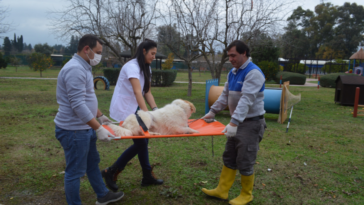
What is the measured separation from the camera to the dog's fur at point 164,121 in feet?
10.2

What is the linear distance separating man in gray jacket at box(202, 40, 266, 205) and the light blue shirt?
5.26 ft

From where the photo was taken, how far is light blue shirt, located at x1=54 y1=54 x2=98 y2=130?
2432 millimetres

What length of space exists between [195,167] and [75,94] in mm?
2847

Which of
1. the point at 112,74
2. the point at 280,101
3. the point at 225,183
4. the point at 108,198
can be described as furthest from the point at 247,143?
the point at 112,74

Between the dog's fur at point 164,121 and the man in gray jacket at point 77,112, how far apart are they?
1.56 feet

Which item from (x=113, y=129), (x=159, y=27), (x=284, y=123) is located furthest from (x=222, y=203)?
(x=159, y=27)

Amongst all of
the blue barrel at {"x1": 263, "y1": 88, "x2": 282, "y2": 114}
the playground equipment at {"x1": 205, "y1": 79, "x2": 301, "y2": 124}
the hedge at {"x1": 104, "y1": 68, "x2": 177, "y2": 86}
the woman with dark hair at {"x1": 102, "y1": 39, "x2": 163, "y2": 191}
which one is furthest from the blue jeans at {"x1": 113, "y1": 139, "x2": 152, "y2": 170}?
the hedge at {"x1": 104, "y1": 68, "x2": 177, "y2": 86}

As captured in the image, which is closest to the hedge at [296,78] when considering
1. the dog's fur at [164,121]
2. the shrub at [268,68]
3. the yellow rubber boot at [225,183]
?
the shrub at [268,68]

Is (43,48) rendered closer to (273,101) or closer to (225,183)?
(273,101)

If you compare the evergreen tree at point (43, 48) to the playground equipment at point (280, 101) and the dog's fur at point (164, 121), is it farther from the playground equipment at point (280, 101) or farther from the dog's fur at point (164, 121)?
the dog's fur at point (164, 121)

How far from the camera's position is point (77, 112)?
8.06 ft

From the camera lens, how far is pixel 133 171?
4371 mm

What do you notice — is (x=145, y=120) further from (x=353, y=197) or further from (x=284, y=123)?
(x=284, y=123)

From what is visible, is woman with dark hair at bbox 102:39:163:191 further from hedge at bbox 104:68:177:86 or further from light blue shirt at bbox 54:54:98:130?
hedge at bbox 104:68:177:86
